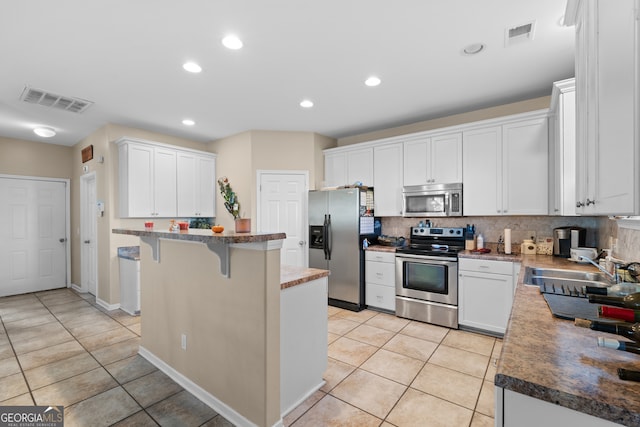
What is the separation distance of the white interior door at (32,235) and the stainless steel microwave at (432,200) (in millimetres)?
6359

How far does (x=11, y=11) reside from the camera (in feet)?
6.64

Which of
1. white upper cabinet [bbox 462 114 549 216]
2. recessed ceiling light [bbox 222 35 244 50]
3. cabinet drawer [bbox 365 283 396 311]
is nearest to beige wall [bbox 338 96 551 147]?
white upper cabinet [bbox 462 114 549 216]

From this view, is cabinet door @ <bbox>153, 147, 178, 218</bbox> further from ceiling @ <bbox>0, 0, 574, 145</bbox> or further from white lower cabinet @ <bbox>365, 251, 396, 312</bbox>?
white lower cabinet @ <bbox>365, 251, 396, 312</bbox>

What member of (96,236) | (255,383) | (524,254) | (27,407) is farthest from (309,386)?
(96,236)

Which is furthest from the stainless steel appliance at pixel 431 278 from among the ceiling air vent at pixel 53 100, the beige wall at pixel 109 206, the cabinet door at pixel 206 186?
the ceiling air vent at pixel 53 100

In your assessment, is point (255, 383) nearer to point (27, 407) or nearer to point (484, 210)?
point (27, 407)

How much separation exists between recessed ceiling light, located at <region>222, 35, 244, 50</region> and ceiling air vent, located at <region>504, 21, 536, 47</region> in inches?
82.8

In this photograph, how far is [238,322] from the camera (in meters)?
1.94

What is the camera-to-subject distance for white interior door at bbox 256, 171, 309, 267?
15.9 ft

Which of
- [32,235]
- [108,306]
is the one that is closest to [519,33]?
[108,306]

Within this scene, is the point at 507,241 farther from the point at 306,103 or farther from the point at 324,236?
the point at 306,103

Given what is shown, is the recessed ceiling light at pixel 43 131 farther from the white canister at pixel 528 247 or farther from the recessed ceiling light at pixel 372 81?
the white canister at pixel 528 247

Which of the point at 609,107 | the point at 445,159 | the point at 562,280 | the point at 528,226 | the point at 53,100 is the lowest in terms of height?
the point at 562,280

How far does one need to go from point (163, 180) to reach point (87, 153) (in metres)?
1.51
